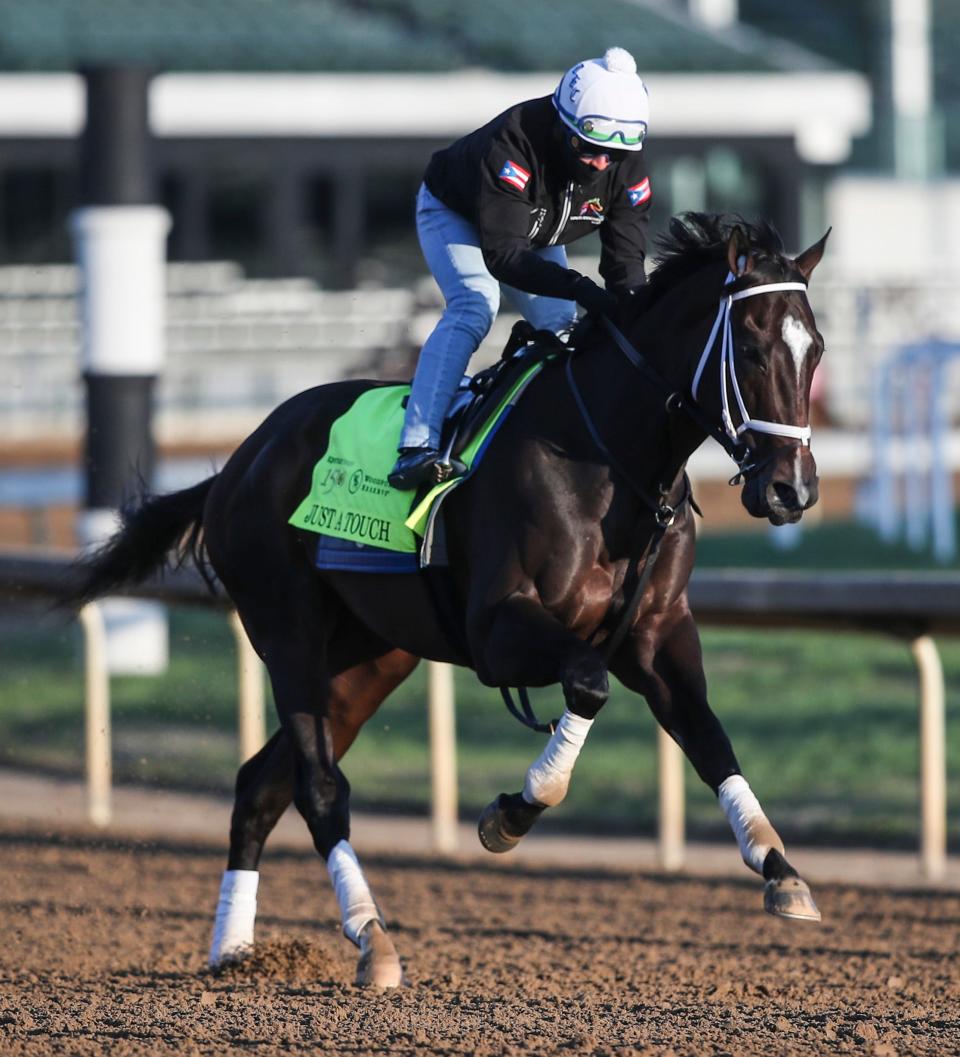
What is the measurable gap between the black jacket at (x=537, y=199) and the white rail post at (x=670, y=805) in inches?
95.9

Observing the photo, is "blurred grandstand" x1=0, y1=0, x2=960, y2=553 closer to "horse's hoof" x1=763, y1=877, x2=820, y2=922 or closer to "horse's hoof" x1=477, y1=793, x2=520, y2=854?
"horse's hoof" x1=477, y1=793, x2=520, y2=854

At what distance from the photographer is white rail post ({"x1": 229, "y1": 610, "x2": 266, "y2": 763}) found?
7.60 m

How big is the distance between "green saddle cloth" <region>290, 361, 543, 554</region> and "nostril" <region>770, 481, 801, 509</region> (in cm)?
91

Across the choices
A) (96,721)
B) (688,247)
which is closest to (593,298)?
(688,247)

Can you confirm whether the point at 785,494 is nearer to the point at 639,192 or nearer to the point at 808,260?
the point at 808,260

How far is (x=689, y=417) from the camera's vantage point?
4.68 meters

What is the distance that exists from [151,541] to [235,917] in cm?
132

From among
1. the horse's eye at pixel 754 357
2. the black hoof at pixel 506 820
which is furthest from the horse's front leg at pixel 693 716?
the horse's eye at pixel 754 357

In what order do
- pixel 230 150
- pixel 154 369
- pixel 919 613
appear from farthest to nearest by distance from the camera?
pixel 230 150 → pixel 154 369 → pixel 919 613

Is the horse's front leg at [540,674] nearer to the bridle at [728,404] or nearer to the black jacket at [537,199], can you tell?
the bridle at [728,404]

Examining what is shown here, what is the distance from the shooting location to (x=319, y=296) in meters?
21.1

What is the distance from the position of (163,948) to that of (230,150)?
16723 mm

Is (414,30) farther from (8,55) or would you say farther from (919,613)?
(919,613)

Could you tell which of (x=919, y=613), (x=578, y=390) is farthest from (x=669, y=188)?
(x=578, y=390)
